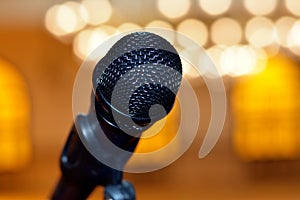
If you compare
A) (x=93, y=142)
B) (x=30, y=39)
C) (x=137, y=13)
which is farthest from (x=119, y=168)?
(x=30, y=39)

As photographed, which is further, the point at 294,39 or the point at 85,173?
the point at 294,39

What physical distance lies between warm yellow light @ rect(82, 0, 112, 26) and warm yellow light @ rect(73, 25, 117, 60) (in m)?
0.08

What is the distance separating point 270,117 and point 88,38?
225cm

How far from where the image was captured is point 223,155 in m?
6.96

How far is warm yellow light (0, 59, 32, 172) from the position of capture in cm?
682

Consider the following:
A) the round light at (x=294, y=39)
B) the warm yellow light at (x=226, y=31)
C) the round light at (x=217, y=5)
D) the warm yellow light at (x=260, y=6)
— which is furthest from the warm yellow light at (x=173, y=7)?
the round light at (x=294, y=39)

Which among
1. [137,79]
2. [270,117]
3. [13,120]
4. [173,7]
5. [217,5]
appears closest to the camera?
[137,79]

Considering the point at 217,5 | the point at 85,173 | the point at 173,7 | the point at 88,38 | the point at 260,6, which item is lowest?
the point at 85,173

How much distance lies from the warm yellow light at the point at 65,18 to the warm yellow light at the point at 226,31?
1.31 meters

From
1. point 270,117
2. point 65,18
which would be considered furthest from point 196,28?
point 270,117

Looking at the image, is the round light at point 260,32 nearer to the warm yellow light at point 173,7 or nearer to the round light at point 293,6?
the round light at point 293,6

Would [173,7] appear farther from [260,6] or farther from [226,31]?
[260,6]

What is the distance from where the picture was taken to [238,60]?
6480mm

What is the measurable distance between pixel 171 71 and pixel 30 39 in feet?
21.1
